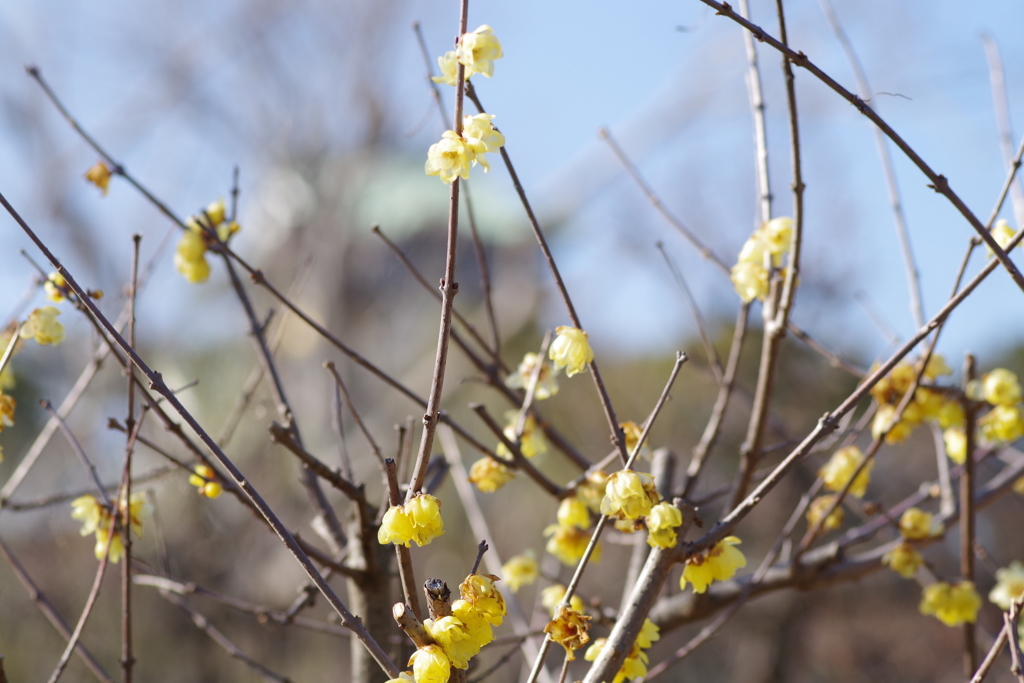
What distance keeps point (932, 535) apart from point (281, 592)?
615 centimetres

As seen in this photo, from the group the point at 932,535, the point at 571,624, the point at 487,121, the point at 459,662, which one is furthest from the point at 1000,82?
the point at 459,662

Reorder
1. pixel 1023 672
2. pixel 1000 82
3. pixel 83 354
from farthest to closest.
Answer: pixel 83 354
pixel 1000 82
pixel 1023 672

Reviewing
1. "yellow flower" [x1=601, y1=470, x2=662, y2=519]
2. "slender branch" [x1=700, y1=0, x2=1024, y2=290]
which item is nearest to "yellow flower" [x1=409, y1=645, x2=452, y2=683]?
"yellow flower" [x1=601, y1=470, x2=662, y2=519]

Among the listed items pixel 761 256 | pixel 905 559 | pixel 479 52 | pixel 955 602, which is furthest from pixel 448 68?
pixel 955 602

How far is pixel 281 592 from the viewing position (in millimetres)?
6734

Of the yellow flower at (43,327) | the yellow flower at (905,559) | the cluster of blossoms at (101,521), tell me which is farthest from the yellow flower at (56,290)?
the yellow flower at (905,559)

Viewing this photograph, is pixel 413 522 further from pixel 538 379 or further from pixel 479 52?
pixel 538 379

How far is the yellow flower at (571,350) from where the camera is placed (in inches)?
42.7

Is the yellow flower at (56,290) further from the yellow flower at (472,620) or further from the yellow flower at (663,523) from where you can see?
the yellow flower at (663,523)

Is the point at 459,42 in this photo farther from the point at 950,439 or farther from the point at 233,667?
the point at 233,667

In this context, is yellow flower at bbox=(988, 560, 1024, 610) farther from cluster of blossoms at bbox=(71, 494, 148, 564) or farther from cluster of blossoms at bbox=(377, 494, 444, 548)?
cluster of blossoms at bbox=(71, 494, 148, 564)

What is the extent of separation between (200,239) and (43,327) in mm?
367

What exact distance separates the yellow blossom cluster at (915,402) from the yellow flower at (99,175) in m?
1.66

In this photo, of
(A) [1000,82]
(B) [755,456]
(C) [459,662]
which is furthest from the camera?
(A) [1000,82]
